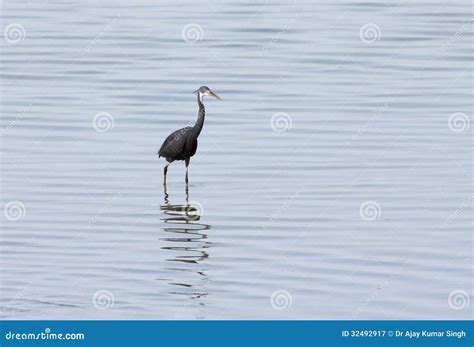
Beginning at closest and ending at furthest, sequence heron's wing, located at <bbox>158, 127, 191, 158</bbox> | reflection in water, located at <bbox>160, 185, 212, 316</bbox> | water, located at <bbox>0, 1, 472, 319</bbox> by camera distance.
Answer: water, located at <bbox>0, 1, 472, 319</bbox>
reflection in water, located at <bbox>160, 185, 212, 316</bbox>
heron's wing, located at <bbox>158, 127, 191, 158</bbox>

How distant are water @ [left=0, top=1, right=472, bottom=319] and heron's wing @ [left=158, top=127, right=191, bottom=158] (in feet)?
1.13

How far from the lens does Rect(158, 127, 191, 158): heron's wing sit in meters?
20.5

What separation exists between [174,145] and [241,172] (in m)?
1.15

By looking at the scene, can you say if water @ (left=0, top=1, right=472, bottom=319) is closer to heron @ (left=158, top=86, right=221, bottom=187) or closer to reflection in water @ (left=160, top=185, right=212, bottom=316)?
reflection in water @ (left=160, top=185, right=212, bottom=316)

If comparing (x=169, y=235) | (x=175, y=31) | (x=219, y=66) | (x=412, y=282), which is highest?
(x=175, y=31)

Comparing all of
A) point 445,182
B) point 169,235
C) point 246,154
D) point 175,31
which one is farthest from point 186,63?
point 169,235

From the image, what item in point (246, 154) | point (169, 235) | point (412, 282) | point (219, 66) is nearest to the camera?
point (412, 282)

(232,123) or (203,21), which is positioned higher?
(203,21)

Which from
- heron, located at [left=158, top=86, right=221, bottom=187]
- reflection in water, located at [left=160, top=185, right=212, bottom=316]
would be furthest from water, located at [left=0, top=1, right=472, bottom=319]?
heron, located at [left=158, top=86, right=221, bottom=187]

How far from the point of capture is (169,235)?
16.5 meters

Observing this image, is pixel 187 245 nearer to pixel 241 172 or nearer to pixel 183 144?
pixel 241 172

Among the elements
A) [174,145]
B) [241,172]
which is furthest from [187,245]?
[174,145]

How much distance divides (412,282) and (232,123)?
10.8 m

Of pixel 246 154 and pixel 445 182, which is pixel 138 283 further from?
pixel 246 154
